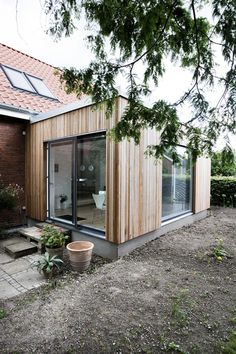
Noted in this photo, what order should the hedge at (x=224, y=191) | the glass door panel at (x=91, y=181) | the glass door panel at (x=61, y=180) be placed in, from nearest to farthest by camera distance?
1. the glass door panel at (x=91, y=181)
2. the glass door panel at (x=61, y=180)
3. the hedge at (x=224, y=191)

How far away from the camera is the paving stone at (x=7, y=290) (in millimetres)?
2988

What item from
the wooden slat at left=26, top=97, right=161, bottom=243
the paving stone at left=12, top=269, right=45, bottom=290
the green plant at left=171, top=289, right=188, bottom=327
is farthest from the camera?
the wooden slat at left=26, top=97, right=161, bottom=243

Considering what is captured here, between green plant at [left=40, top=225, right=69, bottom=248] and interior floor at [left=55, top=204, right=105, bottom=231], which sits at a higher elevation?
interior floor at [left=55, top=204, right=105, bottom=231]

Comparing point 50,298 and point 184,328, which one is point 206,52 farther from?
point 50,298

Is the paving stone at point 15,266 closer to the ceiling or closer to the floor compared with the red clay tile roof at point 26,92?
closer to the floor

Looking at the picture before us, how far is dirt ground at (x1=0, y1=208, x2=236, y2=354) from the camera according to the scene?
2.04m

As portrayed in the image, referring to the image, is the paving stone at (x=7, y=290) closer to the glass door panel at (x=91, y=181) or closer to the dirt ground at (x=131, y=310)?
the dirt ground at (x=131, y=310)

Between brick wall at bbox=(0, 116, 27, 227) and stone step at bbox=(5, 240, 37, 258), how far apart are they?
1.19 meters

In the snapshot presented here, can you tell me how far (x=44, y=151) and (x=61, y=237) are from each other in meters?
2.37

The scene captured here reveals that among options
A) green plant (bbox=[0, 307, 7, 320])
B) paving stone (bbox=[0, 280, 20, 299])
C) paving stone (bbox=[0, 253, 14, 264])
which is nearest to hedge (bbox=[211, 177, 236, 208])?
paving stone (bbox=[0, 253, 14, 264])

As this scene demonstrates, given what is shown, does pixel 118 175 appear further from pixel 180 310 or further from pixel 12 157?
pixel 12 157

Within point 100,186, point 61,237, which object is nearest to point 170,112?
point 100,186

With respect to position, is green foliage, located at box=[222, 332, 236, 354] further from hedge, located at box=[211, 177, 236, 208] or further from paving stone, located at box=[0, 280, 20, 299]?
hedge, located at box=[211, 177, 236, 208]

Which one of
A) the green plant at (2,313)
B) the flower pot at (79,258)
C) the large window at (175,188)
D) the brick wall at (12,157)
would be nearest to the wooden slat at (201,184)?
the large window at (175,188)
